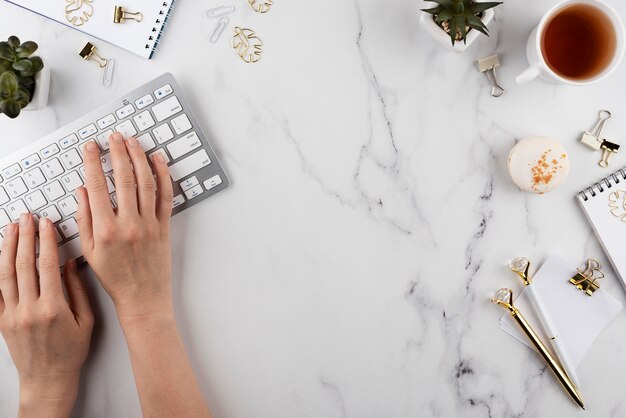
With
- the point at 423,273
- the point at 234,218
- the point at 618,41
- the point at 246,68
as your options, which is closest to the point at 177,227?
the point at 234,218

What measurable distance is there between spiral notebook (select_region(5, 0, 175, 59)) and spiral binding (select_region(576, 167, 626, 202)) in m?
0.64

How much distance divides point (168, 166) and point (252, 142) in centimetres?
12

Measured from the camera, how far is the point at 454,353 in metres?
0.78

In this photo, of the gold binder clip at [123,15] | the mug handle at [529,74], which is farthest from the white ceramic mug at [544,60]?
the gold binder clip at [123,15]

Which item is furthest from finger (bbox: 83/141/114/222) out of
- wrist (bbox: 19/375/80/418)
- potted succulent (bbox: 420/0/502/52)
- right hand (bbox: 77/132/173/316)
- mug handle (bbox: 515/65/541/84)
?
mug handle (bbox: 515/65/541/84)

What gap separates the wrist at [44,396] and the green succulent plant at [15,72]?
350 millimetres

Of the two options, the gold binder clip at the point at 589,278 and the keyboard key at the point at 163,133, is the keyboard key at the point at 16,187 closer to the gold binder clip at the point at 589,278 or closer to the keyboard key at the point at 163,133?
the keyboard key at the point at 163,133

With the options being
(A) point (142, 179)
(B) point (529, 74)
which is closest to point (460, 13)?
(B) point (529, 74)

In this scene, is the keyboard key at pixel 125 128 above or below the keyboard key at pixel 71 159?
above

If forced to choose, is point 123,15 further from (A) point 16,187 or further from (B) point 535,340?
(B) point 535,340

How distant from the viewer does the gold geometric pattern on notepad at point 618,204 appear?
2.51ft

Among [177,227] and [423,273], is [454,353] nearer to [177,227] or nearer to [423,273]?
[423,273]

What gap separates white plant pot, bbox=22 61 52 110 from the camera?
72 cm

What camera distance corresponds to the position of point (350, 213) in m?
0.77
